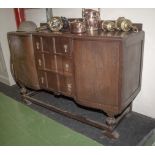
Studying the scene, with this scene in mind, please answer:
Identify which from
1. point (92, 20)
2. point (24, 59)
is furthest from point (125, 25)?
point (24, 59)

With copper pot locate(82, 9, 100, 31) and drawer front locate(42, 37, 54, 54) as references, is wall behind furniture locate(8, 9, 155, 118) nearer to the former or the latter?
copper pot locate(82, 9, 100, 31)

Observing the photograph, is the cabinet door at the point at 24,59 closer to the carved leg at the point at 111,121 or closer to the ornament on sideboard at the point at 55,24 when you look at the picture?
the ornament on sideboard at the point at 55,24

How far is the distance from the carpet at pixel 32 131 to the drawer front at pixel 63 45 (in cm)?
90

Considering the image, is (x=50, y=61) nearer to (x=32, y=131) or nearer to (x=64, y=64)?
(x=64, y=64)

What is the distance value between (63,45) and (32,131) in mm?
1074

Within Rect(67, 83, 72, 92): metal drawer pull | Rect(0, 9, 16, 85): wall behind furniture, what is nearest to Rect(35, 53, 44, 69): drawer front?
Rect(67, 83, 72, 92): metal drawer pull

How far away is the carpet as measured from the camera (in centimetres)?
204

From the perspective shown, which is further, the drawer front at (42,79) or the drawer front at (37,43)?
the drawer front at (42,79)

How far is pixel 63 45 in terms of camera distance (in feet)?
6.50

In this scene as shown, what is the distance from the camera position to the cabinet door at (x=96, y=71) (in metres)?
1.71

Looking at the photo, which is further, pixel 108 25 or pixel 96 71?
pixel 108 25

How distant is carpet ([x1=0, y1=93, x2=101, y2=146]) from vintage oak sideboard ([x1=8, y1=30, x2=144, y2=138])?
1.30ft

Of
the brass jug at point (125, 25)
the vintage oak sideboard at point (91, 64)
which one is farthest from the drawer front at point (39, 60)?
the brass jug at point (125, 25)
